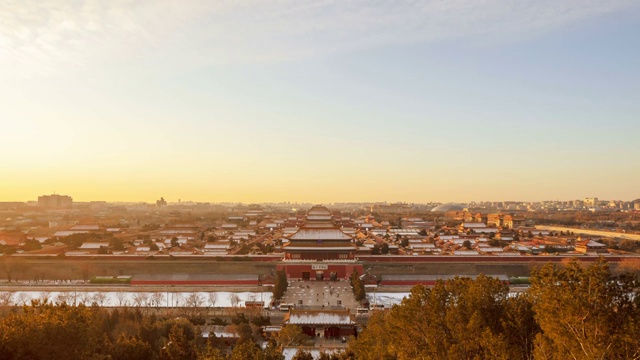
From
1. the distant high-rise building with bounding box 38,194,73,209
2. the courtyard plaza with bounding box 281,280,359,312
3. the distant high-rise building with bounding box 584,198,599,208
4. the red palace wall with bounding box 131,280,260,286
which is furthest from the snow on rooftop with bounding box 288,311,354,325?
the distant high-rise building with bounding box 584,198,599,208

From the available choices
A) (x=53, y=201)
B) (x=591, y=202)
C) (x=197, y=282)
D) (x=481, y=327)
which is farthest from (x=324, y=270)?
(x=591, y=202)

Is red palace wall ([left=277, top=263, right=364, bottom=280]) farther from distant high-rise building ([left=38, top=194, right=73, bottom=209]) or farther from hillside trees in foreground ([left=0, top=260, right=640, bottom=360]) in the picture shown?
distant high-rise building ([left=38, top=194, right=73, bottom=209])

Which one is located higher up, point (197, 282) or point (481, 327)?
point (481, 327)

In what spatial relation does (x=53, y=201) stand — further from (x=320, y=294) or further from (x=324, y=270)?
(x=320, y=294)

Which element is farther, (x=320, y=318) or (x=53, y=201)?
(x=53, y=201)

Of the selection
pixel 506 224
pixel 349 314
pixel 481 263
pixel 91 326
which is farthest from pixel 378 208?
pixel 91 326
